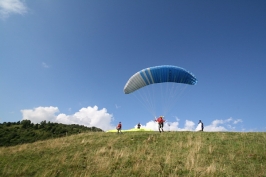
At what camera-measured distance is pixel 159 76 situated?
2645 centimetres

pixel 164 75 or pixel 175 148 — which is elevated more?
pixel 164 75

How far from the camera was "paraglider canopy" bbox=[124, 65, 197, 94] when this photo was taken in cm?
2539

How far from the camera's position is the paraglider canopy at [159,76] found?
2539cm

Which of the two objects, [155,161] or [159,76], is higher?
[159,76]

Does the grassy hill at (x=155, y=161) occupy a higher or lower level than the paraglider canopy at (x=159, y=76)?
lower

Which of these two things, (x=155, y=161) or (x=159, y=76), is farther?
(x=159, y=76)

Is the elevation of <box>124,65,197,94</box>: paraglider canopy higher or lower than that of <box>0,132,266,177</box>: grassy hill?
higher

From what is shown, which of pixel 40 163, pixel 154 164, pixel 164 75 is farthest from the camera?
pixel 164 75

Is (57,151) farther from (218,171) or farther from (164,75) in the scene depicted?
(164,75)

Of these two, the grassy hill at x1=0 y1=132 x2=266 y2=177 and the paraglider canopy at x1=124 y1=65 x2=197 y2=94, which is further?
the paraglider canopy at x1=124 y1=65 x2=197 y2=94

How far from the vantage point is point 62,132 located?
5338 cm

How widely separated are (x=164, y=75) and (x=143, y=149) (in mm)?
13952

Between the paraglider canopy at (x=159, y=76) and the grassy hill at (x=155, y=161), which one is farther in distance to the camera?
the paraglider canopy at (x=159, y=76)

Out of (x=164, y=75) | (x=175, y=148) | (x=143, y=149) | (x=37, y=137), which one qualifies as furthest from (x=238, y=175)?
(x=37, y=137)
